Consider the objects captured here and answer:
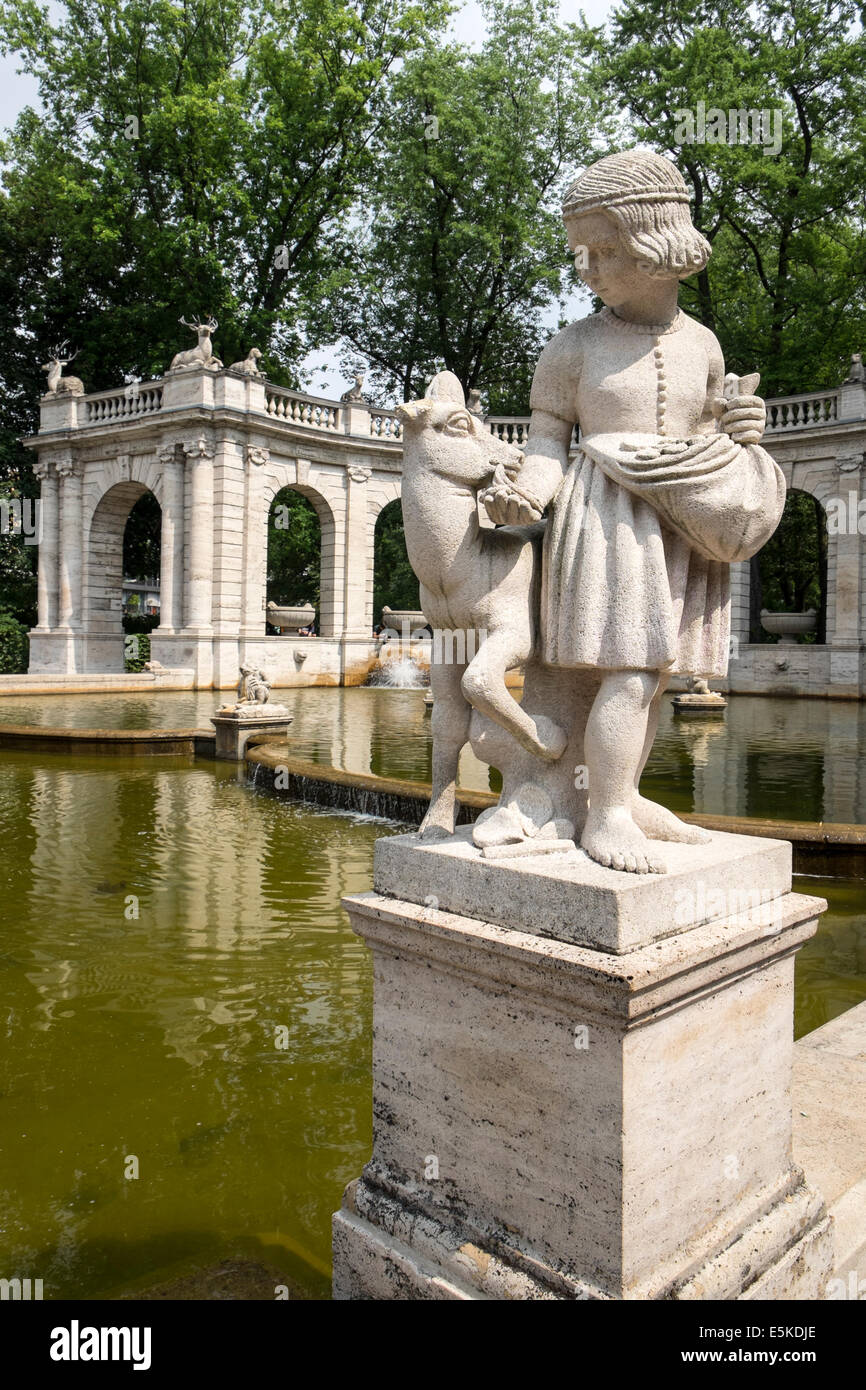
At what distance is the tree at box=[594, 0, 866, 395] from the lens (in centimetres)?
2456

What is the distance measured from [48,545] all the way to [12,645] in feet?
10.3

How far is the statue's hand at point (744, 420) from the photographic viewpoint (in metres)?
2.61

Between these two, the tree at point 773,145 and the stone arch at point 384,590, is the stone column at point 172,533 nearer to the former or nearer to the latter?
the stone arch at point 384,590

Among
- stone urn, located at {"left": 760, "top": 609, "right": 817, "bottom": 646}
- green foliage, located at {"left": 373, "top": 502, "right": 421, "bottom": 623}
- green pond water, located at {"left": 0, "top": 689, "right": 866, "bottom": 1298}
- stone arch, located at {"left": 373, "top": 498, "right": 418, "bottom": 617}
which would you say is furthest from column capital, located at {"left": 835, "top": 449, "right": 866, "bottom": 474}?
stone arch, located at {"left": 373, "top": 498, "right": 418, "bottom": 617}

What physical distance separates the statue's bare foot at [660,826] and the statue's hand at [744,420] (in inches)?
41.4

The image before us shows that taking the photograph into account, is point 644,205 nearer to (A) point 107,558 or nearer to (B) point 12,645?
(A) point 107,558

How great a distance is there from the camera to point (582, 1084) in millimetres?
2176

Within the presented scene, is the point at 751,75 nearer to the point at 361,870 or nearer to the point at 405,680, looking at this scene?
the point at 405,680

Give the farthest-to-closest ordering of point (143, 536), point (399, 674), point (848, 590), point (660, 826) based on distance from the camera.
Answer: point (143, 536) → point (399, 674) → point (848, 590) → point (660, 826)

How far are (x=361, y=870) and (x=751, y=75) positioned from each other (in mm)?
26451

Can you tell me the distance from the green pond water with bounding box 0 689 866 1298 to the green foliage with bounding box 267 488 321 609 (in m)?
17.8

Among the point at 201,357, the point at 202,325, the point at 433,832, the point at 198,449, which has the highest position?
the point at 202,325

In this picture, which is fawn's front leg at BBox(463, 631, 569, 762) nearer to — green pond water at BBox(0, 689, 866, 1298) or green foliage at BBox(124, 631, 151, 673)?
green pond water at BBox(0, 689, 866, 1298)

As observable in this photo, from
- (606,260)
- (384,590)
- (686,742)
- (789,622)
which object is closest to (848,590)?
(789,622)
